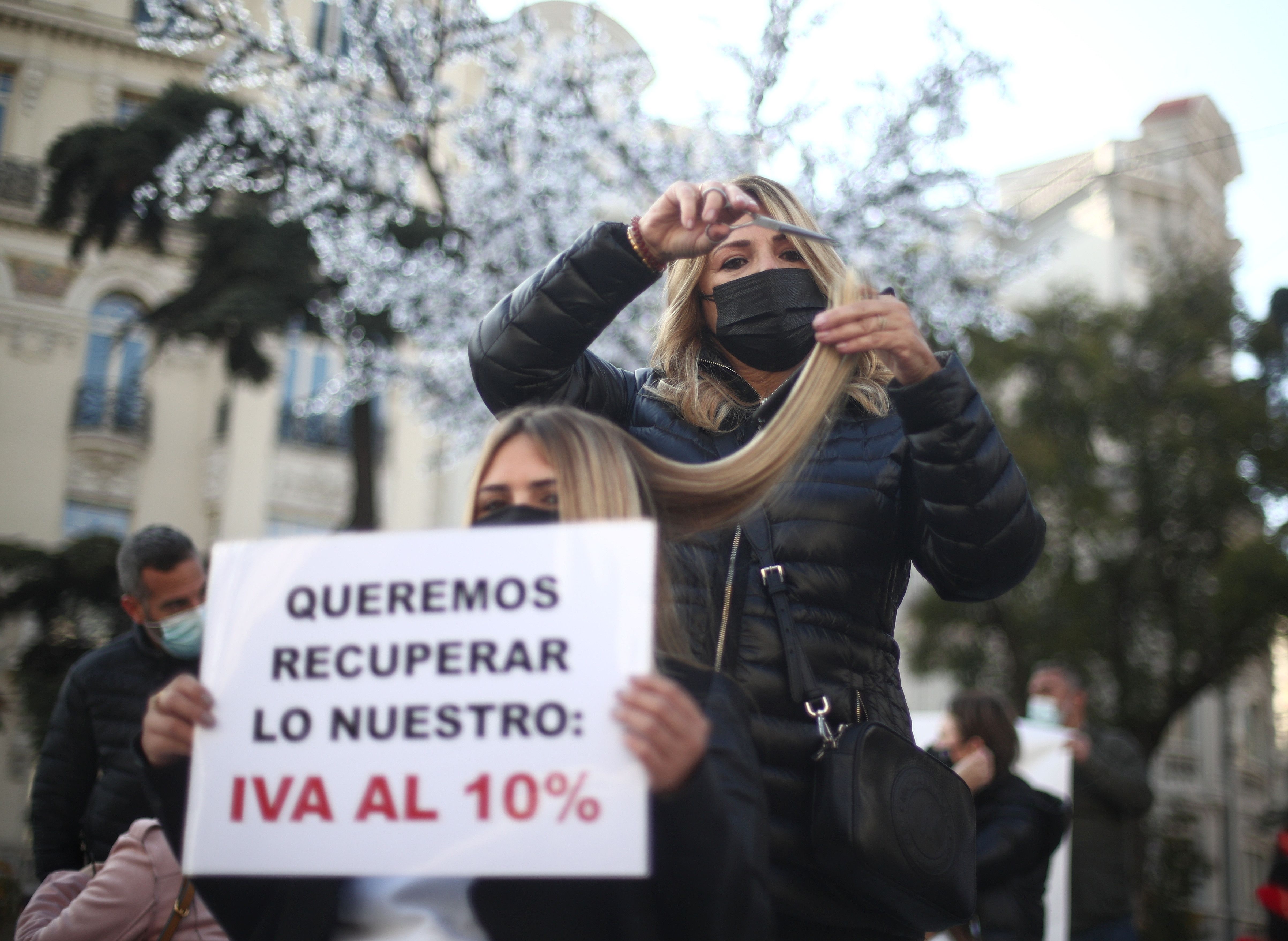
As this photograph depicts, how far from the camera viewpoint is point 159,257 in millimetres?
13219

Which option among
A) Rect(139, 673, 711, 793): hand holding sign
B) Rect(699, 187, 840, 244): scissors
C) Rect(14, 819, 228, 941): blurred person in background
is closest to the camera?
Rect(139, 673, 711, 793): hand holding sign

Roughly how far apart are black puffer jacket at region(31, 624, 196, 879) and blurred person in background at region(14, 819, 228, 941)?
2.37 ft

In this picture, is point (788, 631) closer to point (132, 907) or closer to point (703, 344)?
point (703, 344)

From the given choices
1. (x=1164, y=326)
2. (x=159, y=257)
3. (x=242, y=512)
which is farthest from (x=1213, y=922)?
(x=159, y=257)

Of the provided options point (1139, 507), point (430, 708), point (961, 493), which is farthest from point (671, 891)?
point (1139, 507)

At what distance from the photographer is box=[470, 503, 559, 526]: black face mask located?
72.3 inches

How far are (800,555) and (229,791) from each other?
1029 millimetres

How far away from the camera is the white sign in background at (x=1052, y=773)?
5.81 metres

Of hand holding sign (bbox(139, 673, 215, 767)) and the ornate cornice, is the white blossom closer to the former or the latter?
hand holding sign (bbox(139, 673, 215, 767))

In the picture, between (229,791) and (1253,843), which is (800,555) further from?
(1253,843)

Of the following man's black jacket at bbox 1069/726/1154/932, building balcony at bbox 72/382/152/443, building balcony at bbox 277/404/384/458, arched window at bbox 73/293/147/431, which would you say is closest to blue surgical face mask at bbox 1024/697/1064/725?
man's black jacket at bbox 1069/726/1154/932

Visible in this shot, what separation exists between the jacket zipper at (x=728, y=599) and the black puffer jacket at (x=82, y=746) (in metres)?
2.46

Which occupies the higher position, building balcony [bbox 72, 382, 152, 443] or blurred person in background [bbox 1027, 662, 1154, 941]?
building balcony [bbox 72, 382, 152, 443]

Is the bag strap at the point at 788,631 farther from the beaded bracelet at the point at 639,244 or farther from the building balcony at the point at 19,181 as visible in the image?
the building balcony at the point at 19,181
